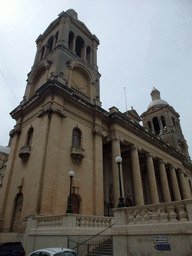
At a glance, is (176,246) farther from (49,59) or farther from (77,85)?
(49,59)

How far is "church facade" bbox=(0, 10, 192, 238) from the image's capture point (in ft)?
52.9

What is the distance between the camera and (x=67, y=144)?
1833cm

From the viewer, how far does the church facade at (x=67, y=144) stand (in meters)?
16.1

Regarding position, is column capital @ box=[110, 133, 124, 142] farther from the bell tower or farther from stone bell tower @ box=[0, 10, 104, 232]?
the bell tower

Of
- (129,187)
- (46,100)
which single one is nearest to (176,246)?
(46,100)

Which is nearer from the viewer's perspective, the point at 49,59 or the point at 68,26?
the point at 49,59

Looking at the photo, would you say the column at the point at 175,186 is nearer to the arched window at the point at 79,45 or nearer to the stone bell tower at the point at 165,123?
the stone bell tower at the point at 165,123

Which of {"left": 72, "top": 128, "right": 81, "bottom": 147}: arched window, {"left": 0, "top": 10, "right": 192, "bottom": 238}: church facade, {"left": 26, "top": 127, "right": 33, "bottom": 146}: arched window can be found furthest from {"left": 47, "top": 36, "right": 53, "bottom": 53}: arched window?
{"left": 72, "top": 128, "right": 81, "bottom": 147}: arched window

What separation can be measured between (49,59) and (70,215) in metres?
19.9

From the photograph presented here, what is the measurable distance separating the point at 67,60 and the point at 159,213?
21.0 m

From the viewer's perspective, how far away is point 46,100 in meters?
19.5

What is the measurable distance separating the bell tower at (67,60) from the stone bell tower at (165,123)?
67.5ft

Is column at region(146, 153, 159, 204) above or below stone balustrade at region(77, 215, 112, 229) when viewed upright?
above

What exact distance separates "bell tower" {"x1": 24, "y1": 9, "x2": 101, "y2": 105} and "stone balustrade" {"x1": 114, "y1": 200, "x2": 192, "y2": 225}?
15.7 metres
